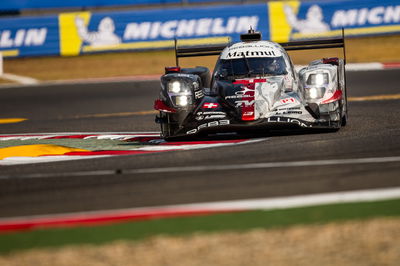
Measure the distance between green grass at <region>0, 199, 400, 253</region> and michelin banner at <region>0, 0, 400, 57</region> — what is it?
64.3 ft

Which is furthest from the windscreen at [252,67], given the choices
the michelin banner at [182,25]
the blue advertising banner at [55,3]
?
the blue advertising banner at [55,3]

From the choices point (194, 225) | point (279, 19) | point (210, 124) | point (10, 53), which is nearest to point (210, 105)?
point (210, 124)

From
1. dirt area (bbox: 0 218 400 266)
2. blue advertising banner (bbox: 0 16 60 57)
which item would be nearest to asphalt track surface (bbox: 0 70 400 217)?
dirt area (bbox: 0 218 400 266)

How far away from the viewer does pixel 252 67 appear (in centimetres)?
1084

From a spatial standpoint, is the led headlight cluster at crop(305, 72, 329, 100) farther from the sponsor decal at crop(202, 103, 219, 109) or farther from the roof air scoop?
the roof air scoop

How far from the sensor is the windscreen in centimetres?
1075

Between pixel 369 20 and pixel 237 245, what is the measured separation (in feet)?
72.1

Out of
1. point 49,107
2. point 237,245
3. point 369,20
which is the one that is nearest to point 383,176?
point 237,245

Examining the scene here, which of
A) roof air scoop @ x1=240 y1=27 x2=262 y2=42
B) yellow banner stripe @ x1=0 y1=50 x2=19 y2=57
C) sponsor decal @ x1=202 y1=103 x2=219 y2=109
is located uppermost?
yellow banner stripe @ x1=0 y1=50 x2=19 y2=57

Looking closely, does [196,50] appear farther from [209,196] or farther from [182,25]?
[182,25]

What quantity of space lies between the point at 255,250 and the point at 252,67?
19.4 feet

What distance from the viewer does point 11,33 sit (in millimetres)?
26453

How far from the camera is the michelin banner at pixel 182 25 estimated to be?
25656 millimetres

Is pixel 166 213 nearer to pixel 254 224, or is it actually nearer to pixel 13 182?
pixel 254 224
